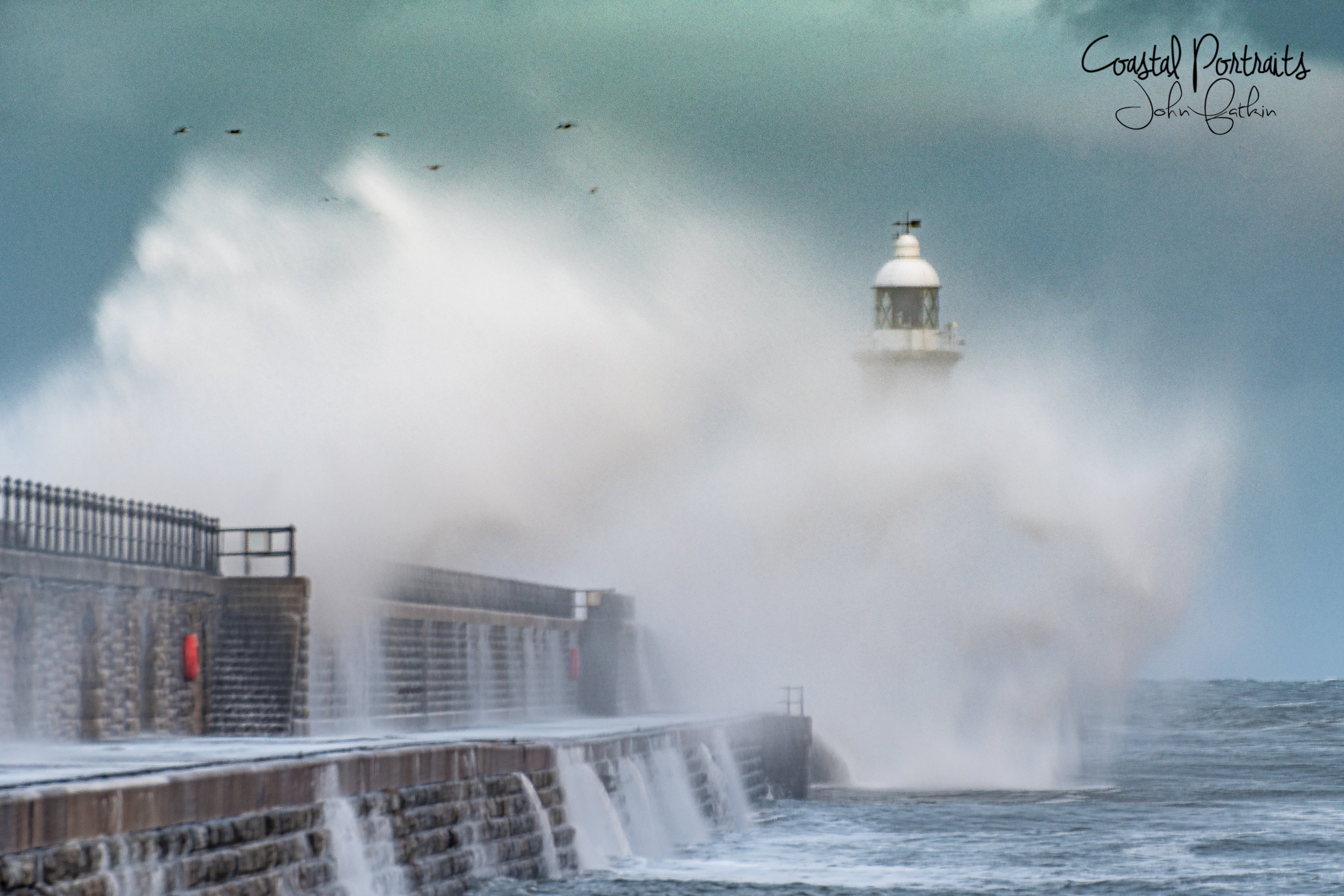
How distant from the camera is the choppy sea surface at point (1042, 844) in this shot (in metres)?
25.8

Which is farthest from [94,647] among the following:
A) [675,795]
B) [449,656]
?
[449,656]

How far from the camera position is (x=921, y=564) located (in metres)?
57.2

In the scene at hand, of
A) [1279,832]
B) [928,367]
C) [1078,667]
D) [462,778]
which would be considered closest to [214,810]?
[462,778]

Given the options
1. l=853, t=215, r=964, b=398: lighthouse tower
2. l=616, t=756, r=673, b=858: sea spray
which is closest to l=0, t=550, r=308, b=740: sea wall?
l=616, t=756, r=673, b=858: sea spray

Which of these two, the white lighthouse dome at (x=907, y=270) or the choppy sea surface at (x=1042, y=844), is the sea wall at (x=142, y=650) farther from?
the white lighthouse dome at (x=907, y=270)

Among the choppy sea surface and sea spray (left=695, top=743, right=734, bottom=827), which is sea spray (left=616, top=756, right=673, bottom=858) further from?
sea spray (left=695, top=743, right=734, bottom=827)

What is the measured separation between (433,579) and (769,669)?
59.5 feet

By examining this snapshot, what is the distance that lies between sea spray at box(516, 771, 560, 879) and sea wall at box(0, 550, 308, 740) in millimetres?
6979

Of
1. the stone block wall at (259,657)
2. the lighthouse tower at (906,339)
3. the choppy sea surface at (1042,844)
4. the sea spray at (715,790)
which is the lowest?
the choppy sea surface at (1042,844)

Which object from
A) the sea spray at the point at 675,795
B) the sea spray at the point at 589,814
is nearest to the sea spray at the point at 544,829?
the sea spray at the point at 589,814

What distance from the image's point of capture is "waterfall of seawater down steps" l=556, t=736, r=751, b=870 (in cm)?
2616

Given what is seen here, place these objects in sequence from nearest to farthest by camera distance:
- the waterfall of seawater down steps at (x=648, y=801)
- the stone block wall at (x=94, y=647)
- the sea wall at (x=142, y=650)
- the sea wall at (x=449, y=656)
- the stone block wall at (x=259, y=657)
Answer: the waterfall of seawater down steps at (x=648, y=801), the stone block wall at (x=94, y=647), the sea wall at (x=142, y=650), the stone block wall at (x=259, y=657), the sea wall at (x=449, y=656)

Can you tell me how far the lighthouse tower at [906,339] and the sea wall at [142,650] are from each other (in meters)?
30.5

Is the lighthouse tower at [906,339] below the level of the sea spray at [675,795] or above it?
above
